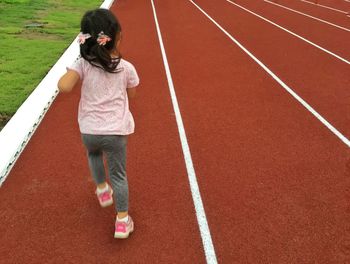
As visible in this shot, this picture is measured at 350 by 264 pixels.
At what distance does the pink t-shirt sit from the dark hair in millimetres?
105

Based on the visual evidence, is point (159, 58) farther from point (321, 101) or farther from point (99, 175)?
point (99, 175)

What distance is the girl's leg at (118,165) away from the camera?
9.78 ft

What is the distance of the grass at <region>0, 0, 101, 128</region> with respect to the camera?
6.73 m

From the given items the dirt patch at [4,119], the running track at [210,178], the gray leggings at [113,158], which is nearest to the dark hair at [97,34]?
the gray leggings at [113,158]

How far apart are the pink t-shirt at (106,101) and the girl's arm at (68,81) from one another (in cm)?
10

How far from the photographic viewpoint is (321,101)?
21.7 feet

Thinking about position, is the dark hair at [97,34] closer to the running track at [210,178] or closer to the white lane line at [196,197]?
the running track at [210,178]

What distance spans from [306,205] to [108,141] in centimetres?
207

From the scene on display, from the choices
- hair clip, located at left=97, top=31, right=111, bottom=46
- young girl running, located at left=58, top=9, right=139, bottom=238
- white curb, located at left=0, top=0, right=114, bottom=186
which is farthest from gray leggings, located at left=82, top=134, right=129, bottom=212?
white curb, located at left=0, top=0, right=114, bottom=186

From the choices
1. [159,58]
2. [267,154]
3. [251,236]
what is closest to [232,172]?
[267,154]

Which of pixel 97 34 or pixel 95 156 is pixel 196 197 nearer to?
pixel 95 156

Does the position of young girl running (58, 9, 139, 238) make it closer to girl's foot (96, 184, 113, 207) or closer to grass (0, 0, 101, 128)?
girl's foot (96, 184, 113, 207)

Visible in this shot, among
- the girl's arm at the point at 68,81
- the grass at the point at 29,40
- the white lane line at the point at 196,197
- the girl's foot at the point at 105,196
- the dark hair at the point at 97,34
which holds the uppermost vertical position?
the dark hair at the point at 97,34

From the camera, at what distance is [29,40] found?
10047 millimetres
